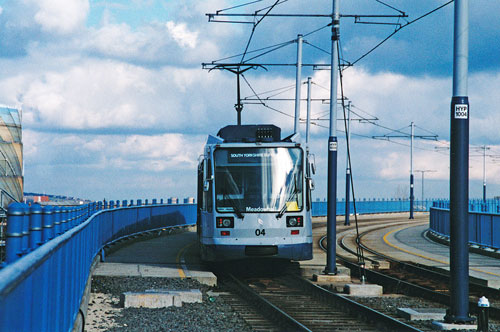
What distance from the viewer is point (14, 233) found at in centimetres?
720

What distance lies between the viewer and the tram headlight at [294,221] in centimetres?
1864

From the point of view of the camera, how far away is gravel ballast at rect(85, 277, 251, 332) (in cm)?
1189

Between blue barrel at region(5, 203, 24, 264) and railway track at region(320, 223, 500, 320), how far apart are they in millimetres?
8573

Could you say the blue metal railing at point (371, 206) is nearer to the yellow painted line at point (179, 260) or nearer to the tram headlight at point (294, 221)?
the yellow painted line at point (179, 260)

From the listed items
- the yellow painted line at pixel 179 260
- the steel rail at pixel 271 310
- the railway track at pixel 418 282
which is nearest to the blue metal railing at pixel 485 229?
the railway track at pixel 418 282

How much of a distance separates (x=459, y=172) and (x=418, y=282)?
7.27 meters

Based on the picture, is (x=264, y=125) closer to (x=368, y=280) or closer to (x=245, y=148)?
(x=245, y=148)

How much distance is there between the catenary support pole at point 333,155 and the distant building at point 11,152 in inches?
1535

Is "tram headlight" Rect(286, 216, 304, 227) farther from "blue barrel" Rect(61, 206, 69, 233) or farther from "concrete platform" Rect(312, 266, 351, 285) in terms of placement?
"blue barrel" Rect(61, 206, 69, 233)

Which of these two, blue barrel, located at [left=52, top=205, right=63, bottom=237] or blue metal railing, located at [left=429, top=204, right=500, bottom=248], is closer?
blue barrel, located at [left=52, top=205, right=63, bottom=237]

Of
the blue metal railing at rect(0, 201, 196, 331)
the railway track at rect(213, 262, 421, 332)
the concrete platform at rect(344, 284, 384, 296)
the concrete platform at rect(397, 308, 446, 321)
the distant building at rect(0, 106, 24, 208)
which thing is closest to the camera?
the blue metal railing at rect(0, 201, 196, 331)

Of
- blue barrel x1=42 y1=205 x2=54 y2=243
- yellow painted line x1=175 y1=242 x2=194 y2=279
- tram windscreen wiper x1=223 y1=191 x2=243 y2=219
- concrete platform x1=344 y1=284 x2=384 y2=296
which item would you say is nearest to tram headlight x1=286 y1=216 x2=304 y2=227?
tram windscreen wiper x1=223 y1=191 x2=243 y2=219

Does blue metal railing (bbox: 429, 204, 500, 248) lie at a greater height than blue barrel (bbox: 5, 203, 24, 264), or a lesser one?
lesser

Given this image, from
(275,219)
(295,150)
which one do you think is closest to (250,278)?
(275,219)
